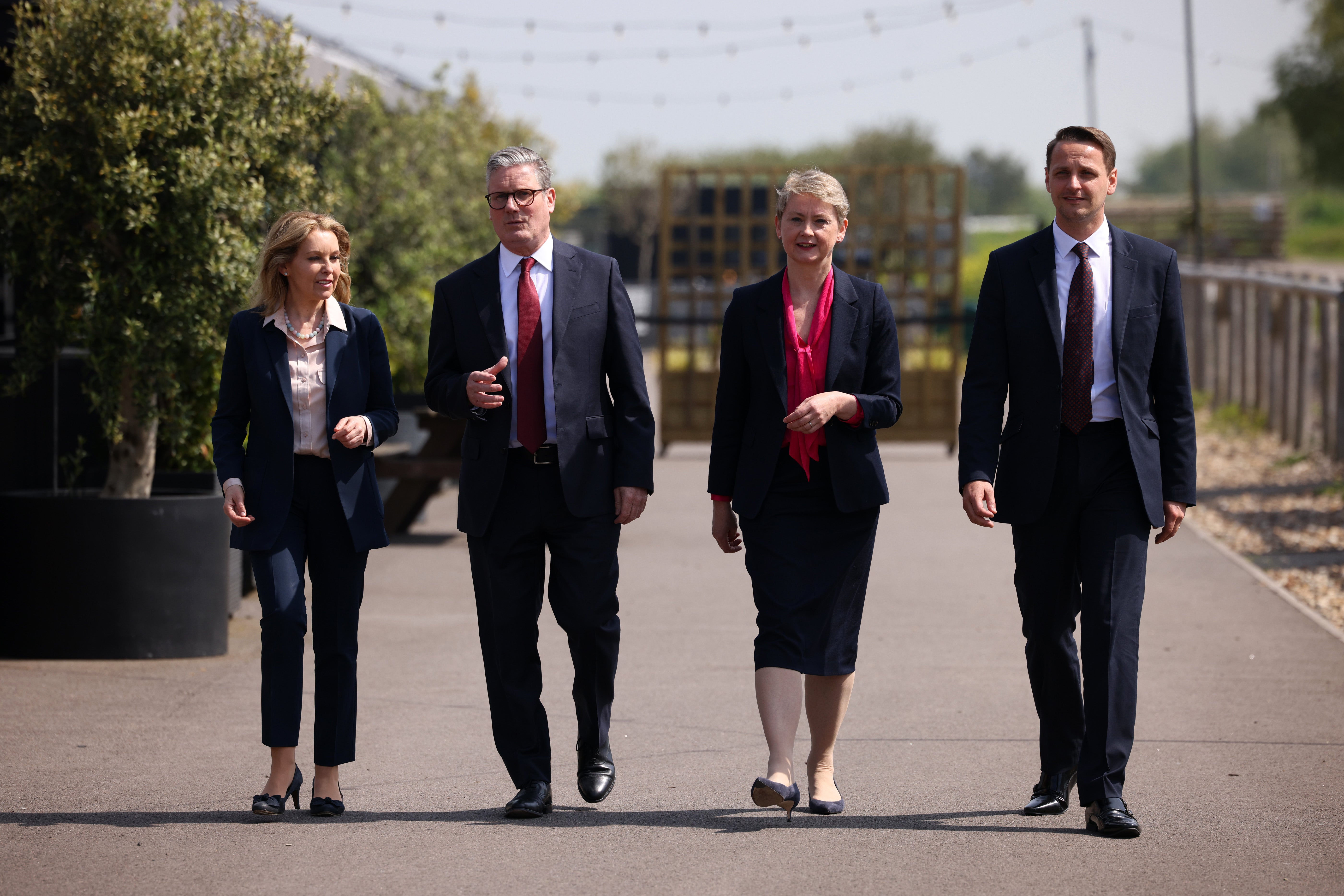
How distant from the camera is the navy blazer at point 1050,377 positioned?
484cm

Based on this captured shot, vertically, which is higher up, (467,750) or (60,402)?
(60,402)

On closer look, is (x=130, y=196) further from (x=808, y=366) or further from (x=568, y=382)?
(x=808, y=366)

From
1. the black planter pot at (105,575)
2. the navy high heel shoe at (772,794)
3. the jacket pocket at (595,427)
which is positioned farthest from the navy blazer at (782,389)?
the black planter pot at (105,575)

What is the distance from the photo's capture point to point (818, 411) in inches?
185

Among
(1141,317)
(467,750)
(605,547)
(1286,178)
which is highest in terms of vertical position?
(1286,178)

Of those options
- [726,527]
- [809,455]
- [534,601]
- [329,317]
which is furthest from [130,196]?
[809,455]

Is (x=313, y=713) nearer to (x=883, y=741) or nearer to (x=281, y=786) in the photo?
(x=281, y=786)

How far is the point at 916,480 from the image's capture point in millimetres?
14898

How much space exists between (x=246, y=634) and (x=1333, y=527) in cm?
741

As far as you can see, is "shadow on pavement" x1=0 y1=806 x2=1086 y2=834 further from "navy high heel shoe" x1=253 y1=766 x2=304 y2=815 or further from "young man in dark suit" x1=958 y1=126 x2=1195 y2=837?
"young man in dark suit" x1=958 y1=126 x2=1195 y2=837

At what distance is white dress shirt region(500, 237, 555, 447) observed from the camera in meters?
4.94

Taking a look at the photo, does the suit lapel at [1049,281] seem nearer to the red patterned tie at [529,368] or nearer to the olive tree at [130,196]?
the red patterned tie at [529,368]

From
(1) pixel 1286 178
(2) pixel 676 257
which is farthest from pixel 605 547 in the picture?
(1) pixel 1286 178

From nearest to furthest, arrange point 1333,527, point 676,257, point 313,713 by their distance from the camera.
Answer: point 313,713, point 1333,527, point 676,257
